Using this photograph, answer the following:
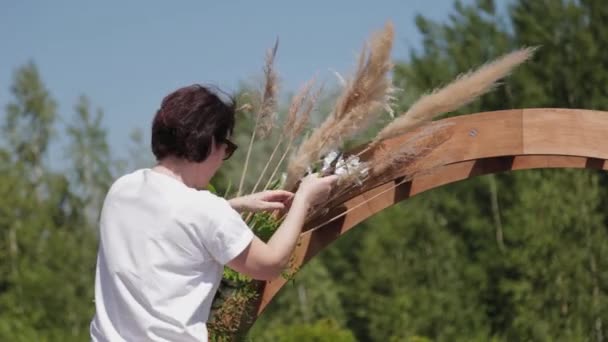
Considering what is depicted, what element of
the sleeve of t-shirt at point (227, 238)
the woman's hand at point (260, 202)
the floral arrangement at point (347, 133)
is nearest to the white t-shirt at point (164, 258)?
the sleeve of t-shirt at point (227, 238)

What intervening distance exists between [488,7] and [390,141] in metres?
21.4

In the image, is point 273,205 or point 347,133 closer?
point 273,205

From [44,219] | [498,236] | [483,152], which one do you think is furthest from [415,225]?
[483,152]

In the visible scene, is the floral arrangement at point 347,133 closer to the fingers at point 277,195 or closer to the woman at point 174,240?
the fingers at point 277,195

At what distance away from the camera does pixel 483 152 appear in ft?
14.0

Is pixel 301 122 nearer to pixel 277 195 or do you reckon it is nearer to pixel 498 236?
pixel 277 195

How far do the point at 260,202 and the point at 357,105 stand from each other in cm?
50

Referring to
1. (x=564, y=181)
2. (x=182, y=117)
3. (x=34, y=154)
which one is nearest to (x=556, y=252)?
(x=564, y=181)

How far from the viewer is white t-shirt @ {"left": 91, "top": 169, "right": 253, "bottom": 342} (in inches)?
111

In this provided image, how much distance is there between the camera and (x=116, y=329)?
9.33 feet

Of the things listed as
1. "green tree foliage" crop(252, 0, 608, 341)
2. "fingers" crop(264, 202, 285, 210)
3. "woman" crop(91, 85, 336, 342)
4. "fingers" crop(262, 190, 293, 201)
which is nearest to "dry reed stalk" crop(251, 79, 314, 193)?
"fingers" crop(262, 190, 293, 201)

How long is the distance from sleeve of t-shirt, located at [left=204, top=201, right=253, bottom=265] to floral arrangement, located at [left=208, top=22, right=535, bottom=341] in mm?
937

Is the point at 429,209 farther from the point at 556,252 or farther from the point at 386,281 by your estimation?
the point at 556,252

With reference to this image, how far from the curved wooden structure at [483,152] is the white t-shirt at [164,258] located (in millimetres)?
1327
